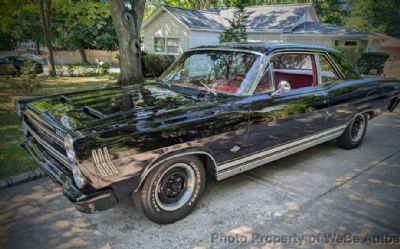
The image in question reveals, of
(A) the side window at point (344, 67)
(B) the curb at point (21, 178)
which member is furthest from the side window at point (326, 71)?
(B) the curb at point (21, 178)

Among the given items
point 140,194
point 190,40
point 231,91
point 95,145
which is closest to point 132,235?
point 140,194

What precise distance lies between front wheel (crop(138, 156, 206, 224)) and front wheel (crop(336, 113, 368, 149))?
10.4ft

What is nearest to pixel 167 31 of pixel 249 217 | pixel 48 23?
pixel 48 23

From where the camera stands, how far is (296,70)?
4816 mm

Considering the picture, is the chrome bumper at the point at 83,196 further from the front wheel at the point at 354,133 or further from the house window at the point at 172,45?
the house window at the point at 172,45

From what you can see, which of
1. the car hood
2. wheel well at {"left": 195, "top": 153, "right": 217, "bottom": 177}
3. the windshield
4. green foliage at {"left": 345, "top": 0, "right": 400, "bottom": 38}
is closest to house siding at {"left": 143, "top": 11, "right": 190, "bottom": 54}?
the windshield

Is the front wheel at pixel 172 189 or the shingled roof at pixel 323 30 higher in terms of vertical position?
the shingled roof at pixel 323 30

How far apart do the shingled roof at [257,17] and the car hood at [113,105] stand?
59.8 ft

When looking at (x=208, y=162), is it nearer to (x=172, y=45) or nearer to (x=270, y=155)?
(x=270, y=155)

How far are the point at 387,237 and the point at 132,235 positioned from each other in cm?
252

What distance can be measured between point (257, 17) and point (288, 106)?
909 inches

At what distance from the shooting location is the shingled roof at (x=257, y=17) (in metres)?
22.0

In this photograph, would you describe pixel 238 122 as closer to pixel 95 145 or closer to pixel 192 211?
pixel 192 211

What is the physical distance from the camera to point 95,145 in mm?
2496
